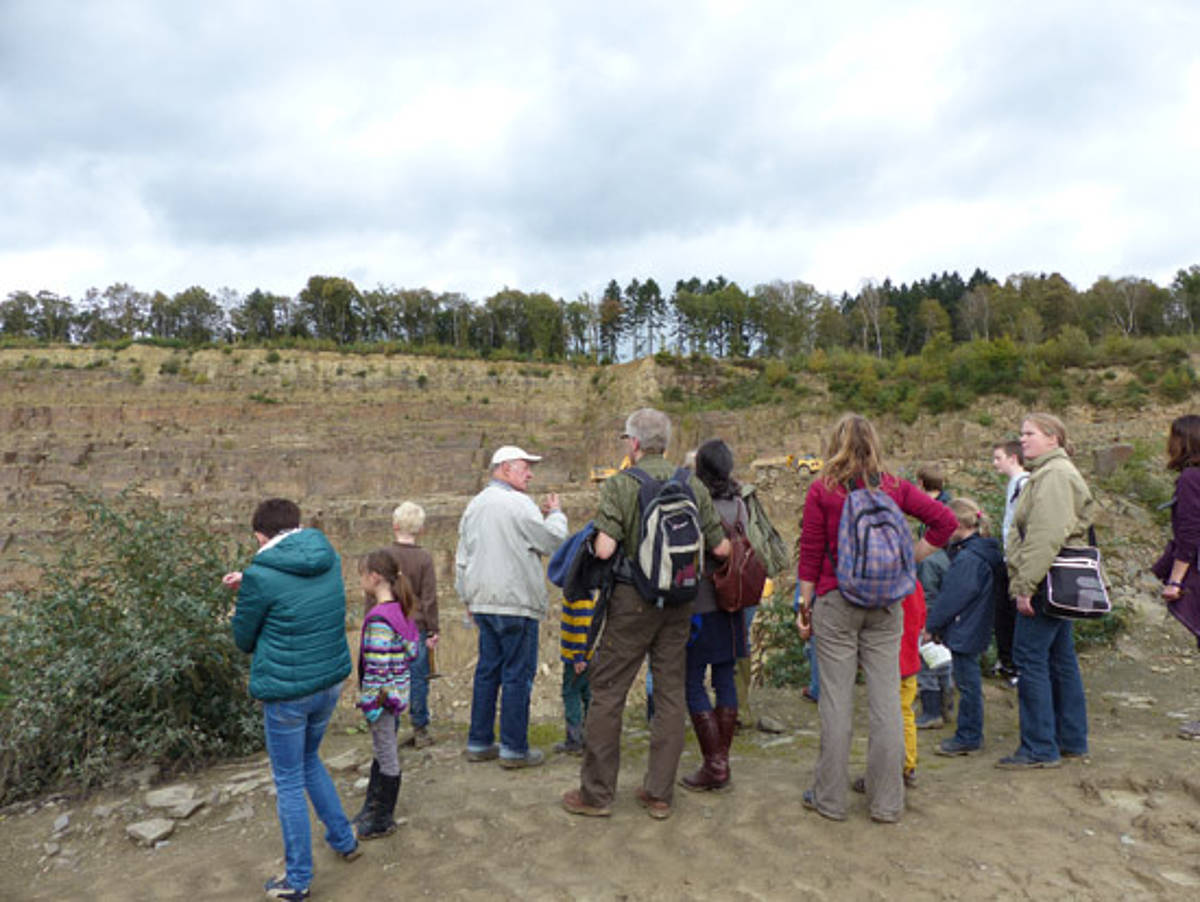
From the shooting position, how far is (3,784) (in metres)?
4.49

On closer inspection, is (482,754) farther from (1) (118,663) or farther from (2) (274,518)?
(1) (118,663)

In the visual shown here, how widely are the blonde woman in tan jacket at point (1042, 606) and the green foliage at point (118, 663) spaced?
209 inches

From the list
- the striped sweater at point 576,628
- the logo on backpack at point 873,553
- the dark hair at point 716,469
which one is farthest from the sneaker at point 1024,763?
the striped sweater at point 576,628

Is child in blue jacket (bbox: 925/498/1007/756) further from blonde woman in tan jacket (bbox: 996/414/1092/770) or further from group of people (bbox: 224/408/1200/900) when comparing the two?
blonde woman in tan jacket (bbox: 996/414/1092/770)

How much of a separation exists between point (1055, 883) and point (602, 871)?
189 centimetres

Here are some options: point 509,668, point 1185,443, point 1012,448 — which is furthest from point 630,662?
point 1185,443

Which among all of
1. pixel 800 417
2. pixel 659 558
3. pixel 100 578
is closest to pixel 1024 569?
pixel 659 558

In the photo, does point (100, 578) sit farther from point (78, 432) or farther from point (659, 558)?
point (78, 432)

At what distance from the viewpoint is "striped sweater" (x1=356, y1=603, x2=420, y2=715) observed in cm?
345

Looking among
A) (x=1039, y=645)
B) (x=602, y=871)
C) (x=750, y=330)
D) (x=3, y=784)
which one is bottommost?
(x=3, y=784)

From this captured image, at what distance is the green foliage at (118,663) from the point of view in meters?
4.57

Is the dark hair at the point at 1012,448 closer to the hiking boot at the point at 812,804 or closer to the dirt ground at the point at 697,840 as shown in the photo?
the dirt ground at the point at 697,840

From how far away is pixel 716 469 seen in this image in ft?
13.2

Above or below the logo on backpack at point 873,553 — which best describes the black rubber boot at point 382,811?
below
